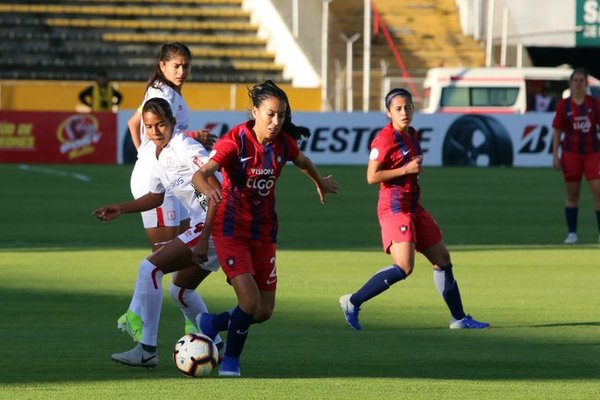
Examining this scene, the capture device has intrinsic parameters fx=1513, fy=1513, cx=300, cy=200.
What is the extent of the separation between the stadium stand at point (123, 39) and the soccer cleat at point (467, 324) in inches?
1252

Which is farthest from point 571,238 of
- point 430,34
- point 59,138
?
point 430,34

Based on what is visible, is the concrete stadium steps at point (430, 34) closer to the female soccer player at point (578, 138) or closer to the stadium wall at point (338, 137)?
the stadium wall at point (338, 137)

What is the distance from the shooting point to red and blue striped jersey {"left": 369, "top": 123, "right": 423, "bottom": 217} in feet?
36.5

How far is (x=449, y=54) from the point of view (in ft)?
152

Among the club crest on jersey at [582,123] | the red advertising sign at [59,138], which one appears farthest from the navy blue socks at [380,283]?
the red advertising sign at [59,138]

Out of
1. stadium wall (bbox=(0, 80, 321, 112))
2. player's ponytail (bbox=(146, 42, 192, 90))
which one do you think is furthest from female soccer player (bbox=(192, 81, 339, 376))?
stadium wall (bbox=(0, 80, 321, 112))

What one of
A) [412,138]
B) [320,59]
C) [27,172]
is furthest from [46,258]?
[320,59]

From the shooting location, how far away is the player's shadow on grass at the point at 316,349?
9023 millimetres

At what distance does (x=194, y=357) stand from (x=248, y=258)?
66cm

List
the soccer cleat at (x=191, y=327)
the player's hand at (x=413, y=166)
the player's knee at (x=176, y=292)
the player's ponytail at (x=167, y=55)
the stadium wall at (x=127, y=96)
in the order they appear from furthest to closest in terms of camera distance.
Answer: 1. the stadium wall at (x=127, y=96)
2. the player's ponytail at (x=167, y=55)
3. the player's hand at (x=413, y=166)
4. the soccer cleat at (x=191, y=327)
5. the player's knee at (x=176, y=292)

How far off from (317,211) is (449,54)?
75.0 feet

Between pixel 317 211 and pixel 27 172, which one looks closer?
pixel 317 211

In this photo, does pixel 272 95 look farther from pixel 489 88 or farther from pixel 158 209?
pixel 489 88

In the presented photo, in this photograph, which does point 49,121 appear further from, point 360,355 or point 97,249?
point 360,355
